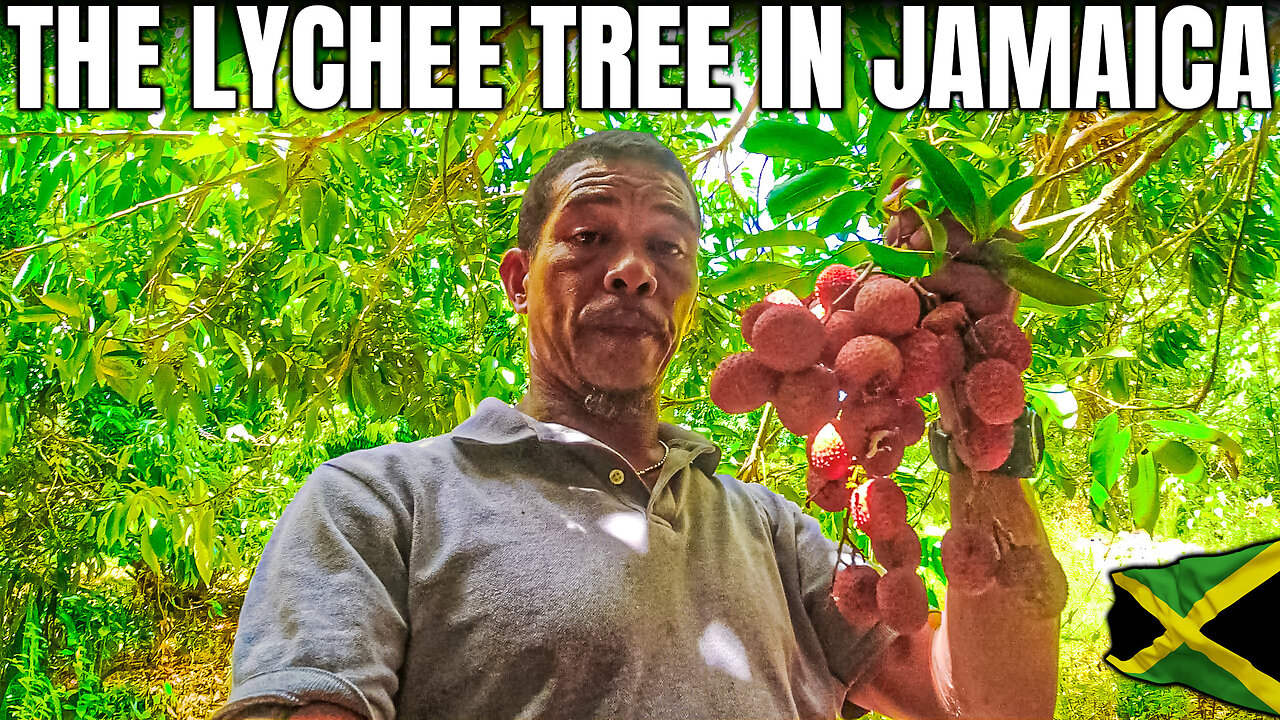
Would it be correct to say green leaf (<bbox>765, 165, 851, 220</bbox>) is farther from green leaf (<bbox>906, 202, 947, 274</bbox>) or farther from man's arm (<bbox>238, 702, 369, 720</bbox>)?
man's arm (<bbox>238, 702, 369, 720</bbox>)

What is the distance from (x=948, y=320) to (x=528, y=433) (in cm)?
36

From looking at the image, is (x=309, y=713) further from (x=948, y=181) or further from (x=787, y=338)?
(x=948, y=181)

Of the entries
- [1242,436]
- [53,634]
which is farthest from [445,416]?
[1242,436]

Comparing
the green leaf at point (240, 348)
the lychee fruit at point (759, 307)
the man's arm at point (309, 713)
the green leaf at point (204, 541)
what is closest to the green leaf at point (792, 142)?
the lychee fruit at point (759, 307)

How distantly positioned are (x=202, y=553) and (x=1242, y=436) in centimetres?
233

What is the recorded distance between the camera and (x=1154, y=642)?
0.76 metres

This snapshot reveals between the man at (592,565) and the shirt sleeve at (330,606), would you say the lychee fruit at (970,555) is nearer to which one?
the man at (592,565)

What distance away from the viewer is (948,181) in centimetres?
49

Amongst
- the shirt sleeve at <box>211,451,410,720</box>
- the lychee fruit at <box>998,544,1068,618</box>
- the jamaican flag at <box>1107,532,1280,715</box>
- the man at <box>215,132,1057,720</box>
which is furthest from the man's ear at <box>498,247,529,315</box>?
the jamaican flag at <box>1107,532,1280,715</box>

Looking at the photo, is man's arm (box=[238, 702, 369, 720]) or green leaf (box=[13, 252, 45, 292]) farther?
green leaf (box=[13, 252, 45, 292])

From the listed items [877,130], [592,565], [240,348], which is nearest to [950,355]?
[877,130]

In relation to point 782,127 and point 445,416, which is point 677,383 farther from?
point 782,127

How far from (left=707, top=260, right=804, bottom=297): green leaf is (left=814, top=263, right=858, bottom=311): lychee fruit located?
0.12 ft

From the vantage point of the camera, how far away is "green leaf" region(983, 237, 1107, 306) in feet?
1.63
